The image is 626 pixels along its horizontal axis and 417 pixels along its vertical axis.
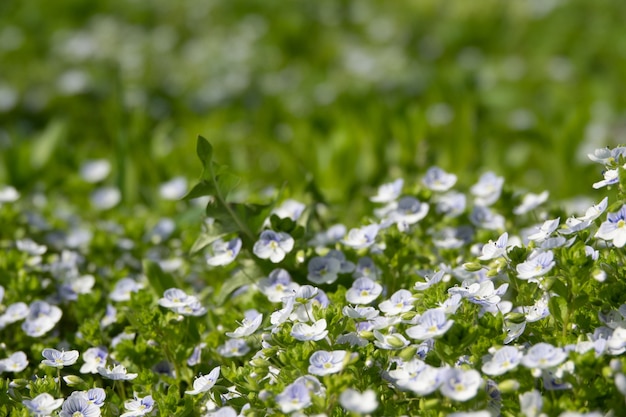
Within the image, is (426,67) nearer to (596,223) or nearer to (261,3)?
(261,3)

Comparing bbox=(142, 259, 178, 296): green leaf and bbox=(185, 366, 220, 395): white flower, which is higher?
bbox=(185, 366, 220, 395): white flower

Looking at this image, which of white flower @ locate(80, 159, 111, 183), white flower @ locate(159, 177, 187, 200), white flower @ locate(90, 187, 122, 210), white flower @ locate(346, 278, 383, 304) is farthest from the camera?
white flower @ locate(80, 159, 111, 183)

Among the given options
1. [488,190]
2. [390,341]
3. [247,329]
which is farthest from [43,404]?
[488,190]

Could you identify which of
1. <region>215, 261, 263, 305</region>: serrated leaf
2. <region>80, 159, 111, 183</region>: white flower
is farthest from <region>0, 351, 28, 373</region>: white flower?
<region>80, 159, 111, 183</region>: white flower

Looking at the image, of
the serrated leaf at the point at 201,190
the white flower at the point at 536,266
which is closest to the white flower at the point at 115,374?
the serrated leaf at the point at 201,190

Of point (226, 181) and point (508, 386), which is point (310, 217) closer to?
point (226, 181)

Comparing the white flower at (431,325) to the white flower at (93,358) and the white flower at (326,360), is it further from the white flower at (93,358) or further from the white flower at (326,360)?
the white flower at (93,358)

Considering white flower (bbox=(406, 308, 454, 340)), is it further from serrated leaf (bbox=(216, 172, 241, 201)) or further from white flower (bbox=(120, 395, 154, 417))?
serrated leaf (bbox=(216, 172, 241, 201))
